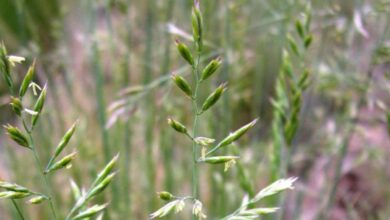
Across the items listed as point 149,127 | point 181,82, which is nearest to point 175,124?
point 181,82

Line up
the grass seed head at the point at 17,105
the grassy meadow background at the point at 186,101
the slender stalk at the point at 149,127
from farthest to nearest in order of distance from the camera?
the slender stalk at the point at 149,127 → the grassy meadow background at the point at 186,101 → the grass seed head at the point at 17,105

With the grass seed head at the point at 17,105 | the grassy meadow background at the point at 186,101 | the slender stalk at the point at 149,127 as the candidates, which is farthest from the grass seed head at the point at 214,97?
the slender stalk at the point at 149,127

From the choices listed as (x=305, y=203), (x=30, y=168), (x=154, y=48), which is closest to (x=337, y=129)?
(x=154, y=48)

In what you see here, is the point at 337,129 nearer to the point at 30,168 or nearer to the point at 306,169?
the point at 306,169

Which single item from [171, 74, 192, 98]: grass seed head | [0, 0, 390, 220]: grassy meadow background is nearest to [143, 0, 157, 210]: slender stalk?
[0, 0, 390, 220]: grassy meadow background

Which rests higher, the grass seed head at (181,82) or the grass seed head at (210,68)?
the grass seed head at (210,68)

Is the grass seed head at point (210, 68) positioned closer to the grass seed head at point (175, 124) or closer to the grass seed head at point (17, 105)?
the grass seed head at point (175, 124)

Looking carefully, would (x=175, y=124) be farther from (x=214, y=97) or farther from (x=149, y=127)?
(x=149, y=127)

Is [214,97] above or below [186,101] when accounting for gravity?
A: above

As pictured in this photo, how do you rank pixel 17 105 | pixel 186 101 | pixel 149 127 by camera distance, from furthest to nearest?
1. pixel 186 101
2. pixel 149 127
3. pixel 17 105

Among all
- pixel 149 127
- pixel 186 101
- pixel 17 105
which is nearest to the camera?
pixel 17 105

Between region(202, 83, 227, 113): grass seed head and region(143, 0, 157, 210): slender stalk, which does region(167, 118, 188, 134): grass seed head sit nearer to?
region(202, 83, 227, 113): grass seed head
